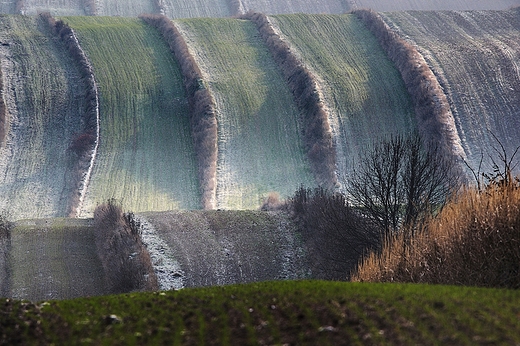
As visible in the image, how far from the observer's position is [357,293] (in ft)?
40.0

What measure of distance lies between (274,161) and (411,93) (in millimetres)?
10257

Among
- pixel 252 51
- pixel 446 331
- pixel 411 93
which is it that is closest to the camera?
pixel 446 331

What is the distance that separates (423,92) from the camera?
1740 inches

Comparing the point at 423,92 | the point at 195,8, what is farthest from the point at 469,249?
the point at 195,8

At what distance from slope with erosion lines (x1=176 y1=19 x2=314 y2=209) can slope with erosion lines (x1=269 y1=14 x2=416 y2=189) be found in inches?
87.3

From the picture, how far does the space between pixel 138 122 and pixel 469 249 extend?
101ft

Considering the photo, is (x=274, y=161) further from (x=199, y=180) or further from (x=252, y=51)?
(x=252, y=51)

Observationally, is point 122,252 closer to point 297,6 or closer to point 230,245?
point 230,245

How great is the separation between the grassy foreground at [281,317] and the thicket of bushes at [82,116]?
919 inches

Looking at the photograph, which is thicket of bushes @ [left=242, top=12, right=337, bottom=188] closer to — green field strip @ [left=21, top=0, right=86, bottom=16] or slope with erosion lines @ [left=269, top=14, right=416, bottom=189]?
slope with erosion lines @ [left=269, top=14, right=416, bottom=189]

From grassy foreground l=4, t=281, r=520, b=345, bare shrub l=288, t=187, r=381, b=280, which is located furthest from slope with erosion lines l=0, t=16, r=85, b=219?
grassy foreground l=4, t=281, r=520, b=345

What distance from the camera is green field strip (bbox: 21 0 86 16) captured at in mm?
62344

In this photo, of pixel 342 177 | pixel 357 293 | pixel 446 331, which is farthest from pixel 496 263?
pixel 342 177

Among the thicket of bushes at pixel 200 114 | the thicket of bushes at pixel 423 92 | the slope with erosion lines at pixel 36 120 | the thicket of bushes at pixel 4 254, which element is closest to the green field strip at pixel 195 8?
the thicket of bushes at pixel 200 114
